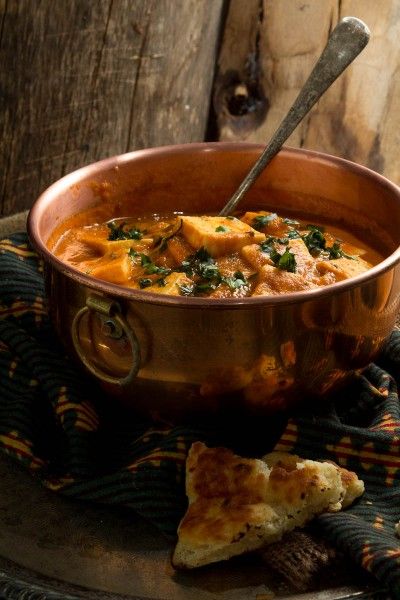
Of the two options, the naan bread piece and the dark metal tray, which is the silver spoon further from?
the dark metal tray

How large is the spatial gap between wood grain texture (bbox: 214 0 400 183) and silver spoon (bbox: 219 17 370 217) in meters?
1.12

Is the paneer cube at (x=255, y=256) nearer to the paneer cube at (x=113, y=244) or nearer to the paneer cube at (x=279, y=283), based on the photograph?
the paneer cube at (x=279, y=283)

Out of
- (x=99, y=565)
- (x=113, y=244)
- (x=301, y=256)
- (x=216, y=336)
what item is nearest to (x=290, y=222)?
(x=301, y=256)

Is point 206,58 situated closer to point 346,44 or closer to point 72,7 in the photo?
point 72,7

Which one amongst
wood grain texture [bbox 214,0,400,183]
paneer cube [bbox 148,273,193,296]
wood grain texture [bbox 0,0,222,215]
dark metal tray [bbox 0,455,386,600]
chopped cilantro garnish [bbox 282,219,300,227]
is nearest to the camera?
dark metal tray [bbox 0,455,386,600]

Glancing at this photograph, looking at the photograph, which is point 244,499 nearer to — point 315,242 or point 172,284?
point 172,284

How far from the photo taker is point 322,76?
2.60 m

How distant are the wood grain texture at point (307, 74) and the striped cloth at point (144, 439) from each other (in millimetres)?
1656

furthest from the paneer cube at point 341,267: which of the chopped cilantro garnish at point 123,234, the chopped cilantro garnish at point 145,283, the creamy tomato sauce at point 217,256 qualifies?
the chopped cilantro garnish at point 123,234

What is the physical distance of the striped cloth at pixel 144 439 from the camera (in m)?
1.86

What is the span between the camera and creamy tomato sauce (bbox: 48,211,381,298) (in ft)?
6.84

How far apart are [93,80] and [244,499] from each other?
6.85 ft

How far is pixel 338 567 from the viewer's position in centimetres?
175

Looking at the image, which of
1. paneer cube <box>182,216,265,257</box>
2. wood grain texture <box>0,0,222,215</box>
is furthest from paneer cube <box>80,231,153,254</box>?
wood grain texture <box>0,0,222,215</box>
